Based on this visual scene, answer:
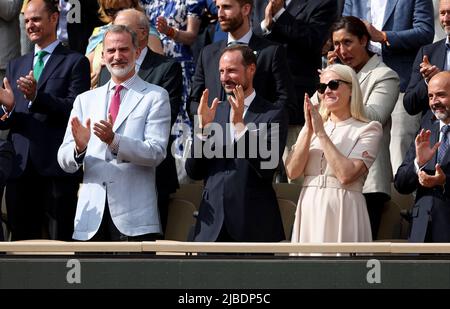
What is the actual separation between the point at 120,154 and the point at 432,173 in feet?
6.36

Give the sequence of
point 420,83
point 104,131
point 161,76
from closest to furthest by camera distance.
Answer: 1. point 104,131
2. point 420,83
3. point 161,76

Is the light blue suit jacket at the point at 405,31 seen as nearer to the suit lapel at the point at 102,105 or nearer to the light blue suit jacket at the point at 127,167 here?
the light blue suit jacket at the point at 127,167

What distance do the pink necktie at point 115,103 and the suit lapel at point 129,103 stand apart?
28 millimetres

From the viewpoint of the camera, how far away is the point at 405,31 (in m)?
10.1

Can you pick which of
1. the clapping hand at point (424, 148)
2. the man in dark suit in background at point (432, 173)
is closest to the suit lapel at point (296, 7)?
the man in dark suit in background at point (432, 173)

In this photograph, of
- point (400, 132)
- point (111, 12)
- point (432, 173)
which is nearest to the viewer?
point (432, 173)

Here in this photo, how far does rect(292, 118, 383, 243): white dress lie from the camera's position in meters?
8.41

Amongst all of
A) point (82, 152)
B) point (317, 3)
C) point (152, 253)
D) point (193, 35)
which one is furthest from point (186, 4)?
point (152, 253)

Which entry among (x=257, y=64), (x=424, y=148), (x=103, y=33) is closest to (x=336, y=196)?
(x=424, y=148)

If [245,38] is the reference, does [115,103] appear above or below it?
below

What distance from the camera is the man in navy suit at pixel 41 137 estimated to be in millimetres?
9312

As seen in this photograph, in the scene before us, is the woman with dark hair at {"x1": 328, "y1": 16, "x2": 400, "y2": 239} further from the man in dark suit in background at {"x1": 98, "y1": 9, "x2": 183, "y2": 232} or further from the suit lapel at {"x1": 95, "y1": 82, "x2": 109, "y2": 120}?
the suit lapel at {"x1": 95, "y1": 82, "x2": 109, "y2": 120}

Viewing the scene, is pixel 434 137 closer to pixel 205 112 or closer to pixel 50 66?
pixel 205 112
